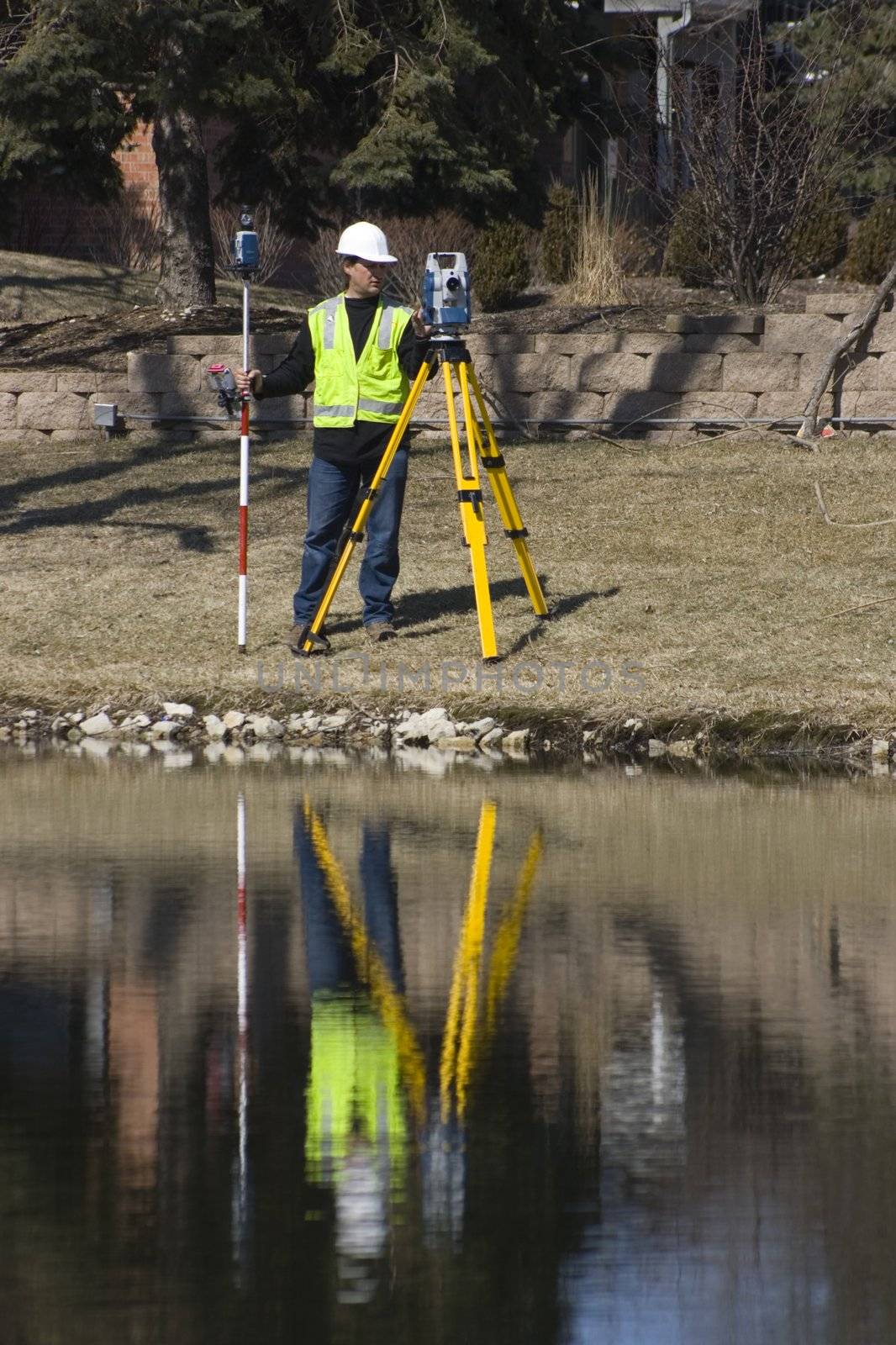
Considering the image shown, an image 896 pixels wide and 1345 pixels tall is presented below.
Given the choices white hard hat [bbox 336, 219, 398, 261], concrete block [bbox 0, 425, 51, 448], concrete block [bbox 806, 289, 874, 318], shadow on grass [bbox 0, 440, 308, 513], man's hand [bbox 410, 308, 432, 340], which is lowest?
shadow on grass [bbox 0, 440, 308, 513]

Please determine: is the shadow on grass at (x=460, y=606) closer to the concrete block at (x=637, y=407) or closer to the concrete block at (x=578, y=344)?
the concrete block at (x=637, y=407)

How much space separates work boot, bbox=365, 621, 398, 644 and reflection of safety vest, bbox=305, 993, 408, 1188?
258 inches

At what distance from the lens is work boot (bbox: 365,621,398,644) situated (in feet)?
40.6

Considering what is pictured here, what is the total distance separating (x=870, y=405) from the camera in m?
19.0

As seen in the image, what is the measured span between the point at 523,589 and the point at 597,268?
10155 millimetres

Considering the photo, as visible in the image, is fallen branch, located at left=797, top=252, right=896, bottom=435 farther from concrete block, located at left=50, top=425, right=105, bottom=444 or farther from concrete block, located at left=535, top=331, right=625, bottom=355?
concrete block, located at left=50, top=425, right=105, bottom=444

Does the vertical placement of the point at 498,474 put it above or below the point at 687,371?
below

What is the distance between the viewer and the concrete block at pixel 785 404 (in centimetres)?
1912

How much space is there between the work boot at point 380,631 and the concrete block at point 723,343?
7771 mm

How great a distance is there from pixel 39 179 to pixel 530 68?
5.29 metres

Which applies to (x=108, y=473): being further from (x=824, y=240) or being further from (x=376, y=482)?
(x=824, y=240)

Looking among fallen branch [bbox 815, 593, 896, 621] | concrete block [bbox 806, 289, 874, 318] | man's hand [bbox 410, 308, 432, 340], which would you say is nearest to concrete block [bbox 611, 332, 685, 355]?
concrete block [bbox 806, 289, 874, 318]

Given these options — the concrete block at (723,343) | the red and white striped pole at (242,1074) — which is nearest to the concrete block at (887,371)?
the concrete block at (723,343)

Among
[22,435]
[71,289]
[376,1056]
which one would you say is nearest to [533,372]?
[22,435]
